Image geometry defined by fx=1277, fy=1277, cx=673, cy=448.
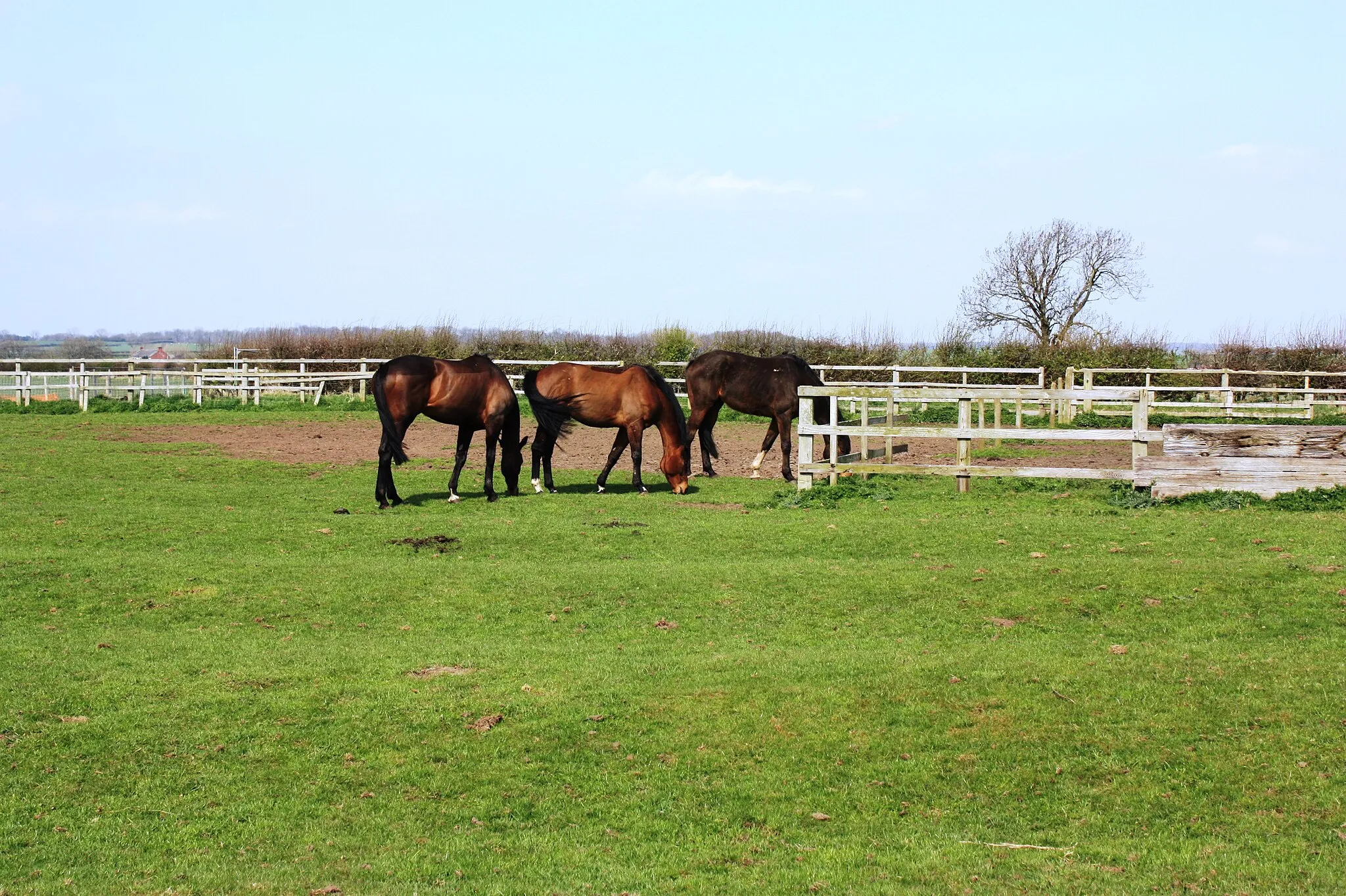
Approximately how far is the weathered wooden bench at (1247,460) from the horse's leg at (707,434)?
6.07 meters

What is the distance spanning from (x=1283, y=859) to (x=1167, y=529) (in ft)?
25.9

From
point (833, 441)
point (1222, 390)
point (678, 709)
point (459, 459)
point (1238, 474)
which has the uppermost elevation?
point (1222, 390)

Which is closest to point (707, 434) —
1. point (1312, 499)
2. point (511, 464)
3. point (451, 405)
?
point (511, 464)

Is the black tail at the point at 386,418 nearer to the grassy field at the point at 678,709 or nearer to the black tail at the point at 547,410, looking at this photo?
the black tail at the point at 547,410

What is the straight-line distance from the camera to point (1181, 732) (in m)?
6.61

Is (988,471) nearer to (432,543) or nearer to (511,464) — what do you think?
(511,464)

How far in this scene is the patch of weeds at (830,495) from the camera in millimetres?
14828

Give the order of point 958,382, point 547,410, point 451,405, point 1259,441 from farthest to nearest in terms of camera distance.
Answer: point 958,382, point 547,410, point 451,405, point 1259,441

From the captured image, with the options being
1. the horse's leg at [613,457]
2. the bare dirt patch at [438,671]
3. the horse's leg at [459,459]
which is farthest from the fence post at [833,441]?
the bare dirt patch at [438,671]

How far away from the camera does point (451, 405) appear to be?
50.9 feet

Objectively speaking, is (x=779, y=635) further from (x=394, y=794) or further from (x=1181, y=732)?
(x=394, y=794)

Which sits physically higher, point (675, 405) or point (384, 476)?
point (675, 405)

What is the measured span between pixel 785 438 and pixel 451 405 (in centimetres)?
503

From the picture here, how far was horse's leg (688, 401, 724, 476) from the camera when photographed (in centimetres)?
1817
